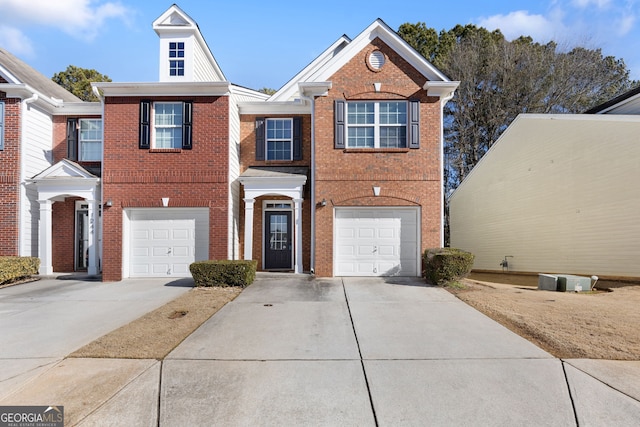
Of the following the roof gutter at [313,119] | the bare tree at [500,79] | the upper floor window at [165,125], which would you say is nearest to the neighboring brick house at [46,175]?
the upper floor window at [165,125]

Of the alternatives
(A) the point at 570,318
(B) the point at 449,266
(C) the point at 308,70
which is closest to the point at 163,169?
(C) the point at 308,70

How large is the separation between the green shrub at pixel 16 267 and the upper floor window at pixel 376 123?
35.2 feet

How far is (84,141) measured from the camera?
547 inches

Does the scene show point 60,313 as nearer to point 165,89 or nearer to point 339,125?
point 165,89

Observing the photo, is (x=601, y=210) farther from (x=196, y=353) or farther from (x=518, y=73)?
(x=518, y=73)

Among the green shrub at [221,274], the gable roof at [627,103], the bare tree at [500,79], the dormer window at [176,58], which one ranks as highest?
the bare tree at [500,79]

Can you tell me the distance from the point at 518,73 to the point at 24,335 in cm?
2766

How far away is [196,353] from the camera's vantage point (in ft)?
17.4

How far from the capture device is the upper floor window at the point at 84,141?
545 inches

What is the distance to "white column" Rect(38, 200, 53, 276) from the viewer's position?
12547mm

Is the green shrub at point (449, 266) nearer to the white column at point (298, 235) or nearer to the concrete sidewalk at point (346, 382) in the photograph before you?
the concrete sidewalk at point (346, 382)

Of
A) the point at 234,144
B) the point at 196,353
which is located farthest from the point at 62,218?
the point at 196,353

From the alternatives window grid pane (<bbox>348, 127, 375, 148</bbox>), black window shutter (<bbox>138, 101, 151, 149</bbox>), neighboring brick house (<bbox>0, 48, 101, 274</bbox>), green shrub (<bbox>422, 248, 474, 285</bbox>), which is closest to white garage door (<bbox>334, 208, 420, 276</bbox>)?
green shrub (<bbox>422, 248, 474, 285</bbox>)

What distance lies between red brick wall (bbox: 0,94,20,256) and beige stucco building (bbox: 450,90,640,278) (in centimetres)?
1778
